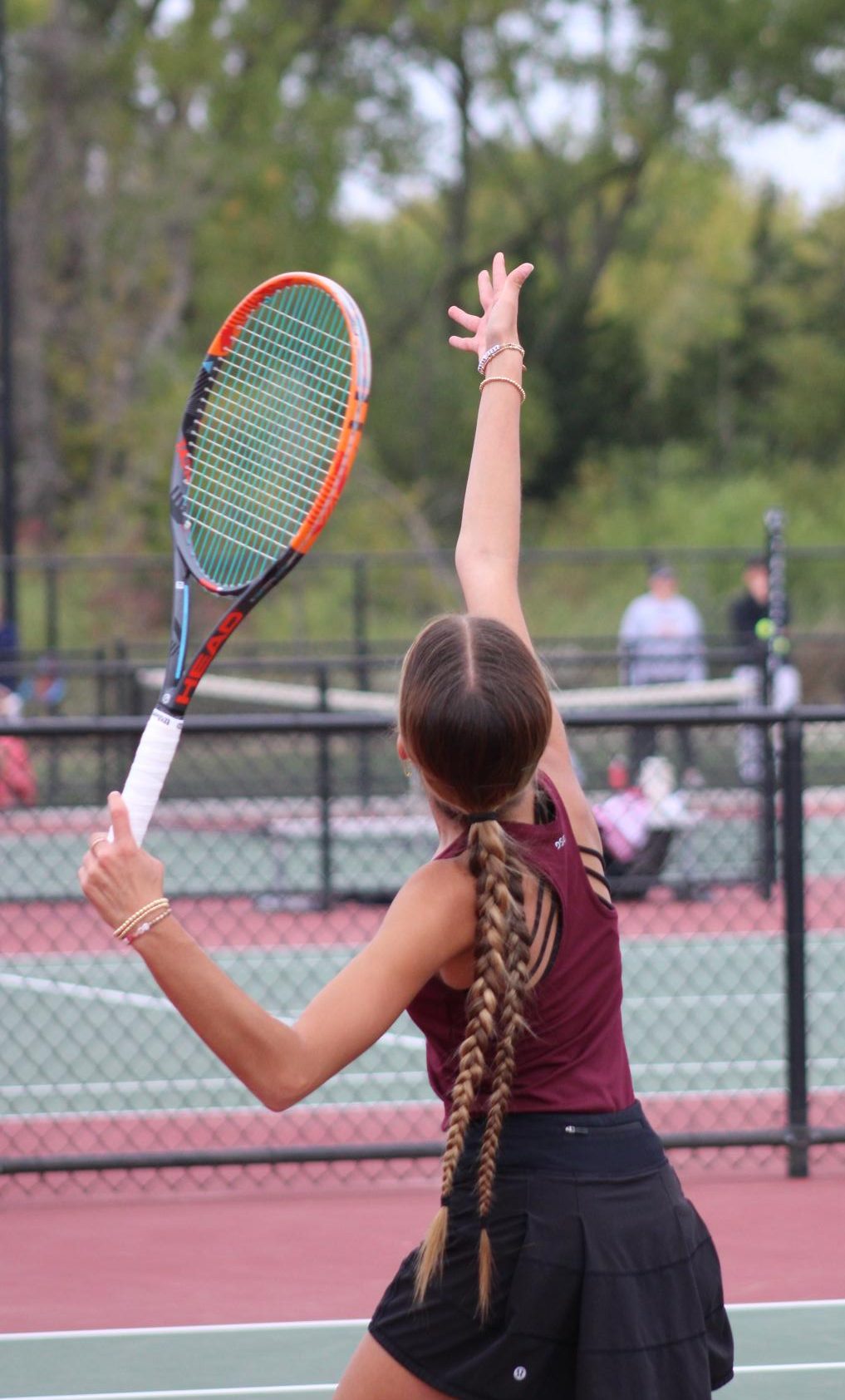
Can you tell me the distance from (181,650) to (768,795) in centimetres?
697

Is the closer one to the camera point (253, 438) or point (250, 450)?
point (250, 450)

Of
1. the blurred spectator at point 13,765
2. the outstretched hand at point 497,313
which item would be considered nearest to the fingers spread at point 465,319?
the outstretched hand at point 497,313

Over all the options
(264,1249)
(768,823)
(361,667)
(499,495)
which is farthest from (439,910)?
(361,667)

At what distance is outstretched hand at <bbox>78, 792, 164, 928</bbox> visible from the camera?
2.12 meters

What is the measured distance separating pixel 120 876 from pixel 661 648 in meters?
12.9

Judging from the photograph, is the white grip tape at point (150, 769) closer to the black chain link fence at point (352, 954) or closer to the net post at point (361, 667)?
the black chain link fence at point (352, 954)

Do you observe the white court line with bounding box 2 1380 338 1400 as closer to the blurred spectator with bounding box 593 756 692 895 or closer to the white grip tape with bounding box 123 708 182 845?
the white grip tape with bounding box 123 708 182 845

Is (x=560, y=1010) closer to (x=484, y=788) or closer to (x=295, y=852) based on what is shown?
(x=484, y=788)

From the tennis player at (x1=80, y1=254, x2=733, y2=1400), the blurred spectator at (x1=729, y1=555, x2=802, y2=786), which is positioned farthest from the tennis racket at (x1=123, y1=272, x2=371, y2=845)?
the blurred spectator at (x1=729, y1=555, x2=802, y2=786)

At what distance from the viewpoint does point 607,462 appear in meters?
33.5

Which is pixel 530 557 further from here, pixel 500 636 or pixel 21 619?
pixel 500 636

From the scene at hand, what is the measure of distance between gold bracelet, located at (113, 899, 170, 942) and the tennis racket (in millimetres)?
142

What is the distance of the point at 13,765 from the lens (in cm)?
1146

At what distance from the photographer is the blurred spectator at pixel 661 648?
11281mm
